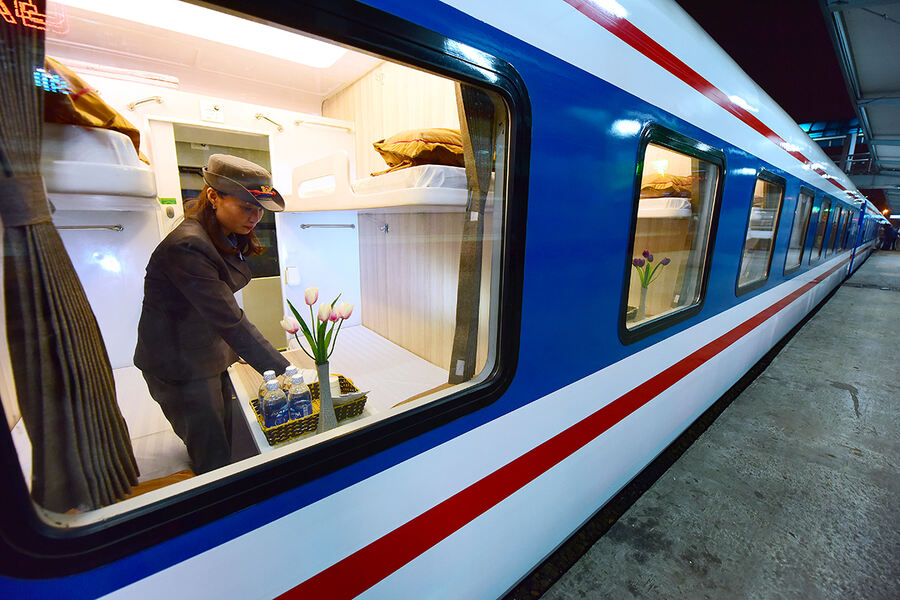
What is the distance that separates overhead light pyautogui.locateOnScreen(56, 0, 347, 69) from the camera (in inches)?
80.7

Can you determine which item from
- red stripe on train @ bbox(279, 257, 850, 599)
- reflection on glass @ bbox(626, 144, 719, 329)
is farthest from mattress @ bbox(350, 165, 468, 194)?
reflection on glass @ bbox(626, 144, 719, 329)

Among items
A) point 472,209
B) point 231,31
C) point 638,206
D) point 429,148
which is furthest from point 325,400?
point 231,31

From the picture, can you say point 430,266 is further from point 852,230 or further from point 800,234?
point 852,230

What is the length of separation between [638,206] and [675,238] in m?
1.54

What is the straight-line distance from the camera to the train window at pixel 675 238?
248cm

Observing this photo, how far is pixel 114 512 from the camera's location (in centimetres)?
68

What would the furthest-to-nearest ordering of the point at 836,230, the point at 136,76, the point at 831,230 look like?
the point at 836,230 < the point at 831,230 < the point at 136,76

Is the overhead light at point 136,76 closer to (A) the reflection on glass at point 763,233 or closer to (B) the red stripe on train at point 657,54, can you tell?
(B) the red stripe on train at point 657,54

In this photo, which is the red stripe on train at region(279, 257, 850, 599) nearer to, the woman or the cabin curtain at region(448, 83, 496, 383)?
the cabin curtain at region(448, 83, 496, 383)

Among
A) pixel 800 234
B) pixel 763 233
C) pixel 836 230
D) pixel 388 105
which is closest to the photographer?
pixel 388 105

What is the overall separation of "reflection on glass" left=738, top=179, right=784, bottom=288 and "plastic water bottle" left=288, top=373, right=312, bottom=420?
404 centimetres

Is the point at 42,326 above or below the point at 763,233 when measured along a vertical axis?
below

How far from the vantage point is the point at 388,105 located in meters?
3.08

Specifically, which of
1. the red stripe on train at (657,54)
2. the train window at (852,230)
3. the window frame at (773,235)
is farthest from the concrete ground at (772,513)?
the train window at (852,230)
